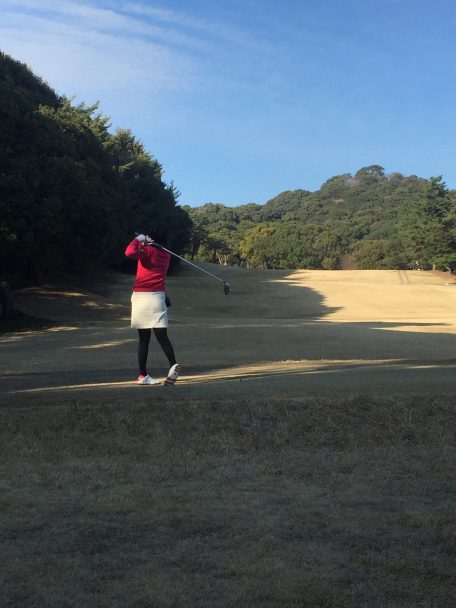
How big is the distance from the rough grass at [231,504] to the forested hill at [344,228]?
62.0m

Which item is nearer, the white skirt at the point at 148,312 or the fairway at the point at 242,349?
the fairway at the point at 242,349

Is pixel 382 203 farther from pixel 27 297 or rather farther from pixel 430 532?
pixel 430 532

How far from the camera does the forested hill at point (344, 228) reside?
65.3 m

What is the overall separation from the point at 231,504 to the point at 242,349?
11.6 meters

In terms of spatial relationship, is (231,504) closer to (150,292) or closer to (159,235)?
(150,292)

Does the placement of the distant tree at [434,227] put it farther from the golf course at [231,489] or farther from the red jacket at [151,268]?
the red jacket at [151,268]

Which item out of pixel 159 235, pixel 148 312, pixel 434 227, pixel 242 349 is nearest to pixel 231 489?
pixel 148 312

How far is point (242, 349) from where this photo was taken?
1548 cm

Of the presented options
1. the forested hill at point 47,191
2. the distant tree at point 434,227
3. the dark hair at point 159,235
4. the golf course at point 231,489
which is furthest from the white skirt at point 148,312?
the distant tree at point 434,227

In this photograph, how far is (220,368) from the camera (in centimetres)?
1116

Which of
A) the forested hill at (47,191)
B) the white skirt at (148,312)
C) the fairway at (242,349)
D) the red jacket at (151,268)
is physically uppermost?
the forested hill at (47,191)

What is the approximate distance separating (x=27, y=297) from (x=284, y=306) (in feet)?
51.4

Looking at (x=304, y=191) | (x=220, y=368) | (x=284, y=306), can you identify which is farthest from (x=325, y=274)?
(x=304, y=191)

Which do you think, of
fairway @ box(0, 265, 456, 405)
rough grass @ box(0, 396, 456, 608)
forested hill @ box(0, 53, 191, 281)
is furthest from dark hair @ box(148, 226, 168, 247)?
forested hill @ box(0, 53, 191, 281)
